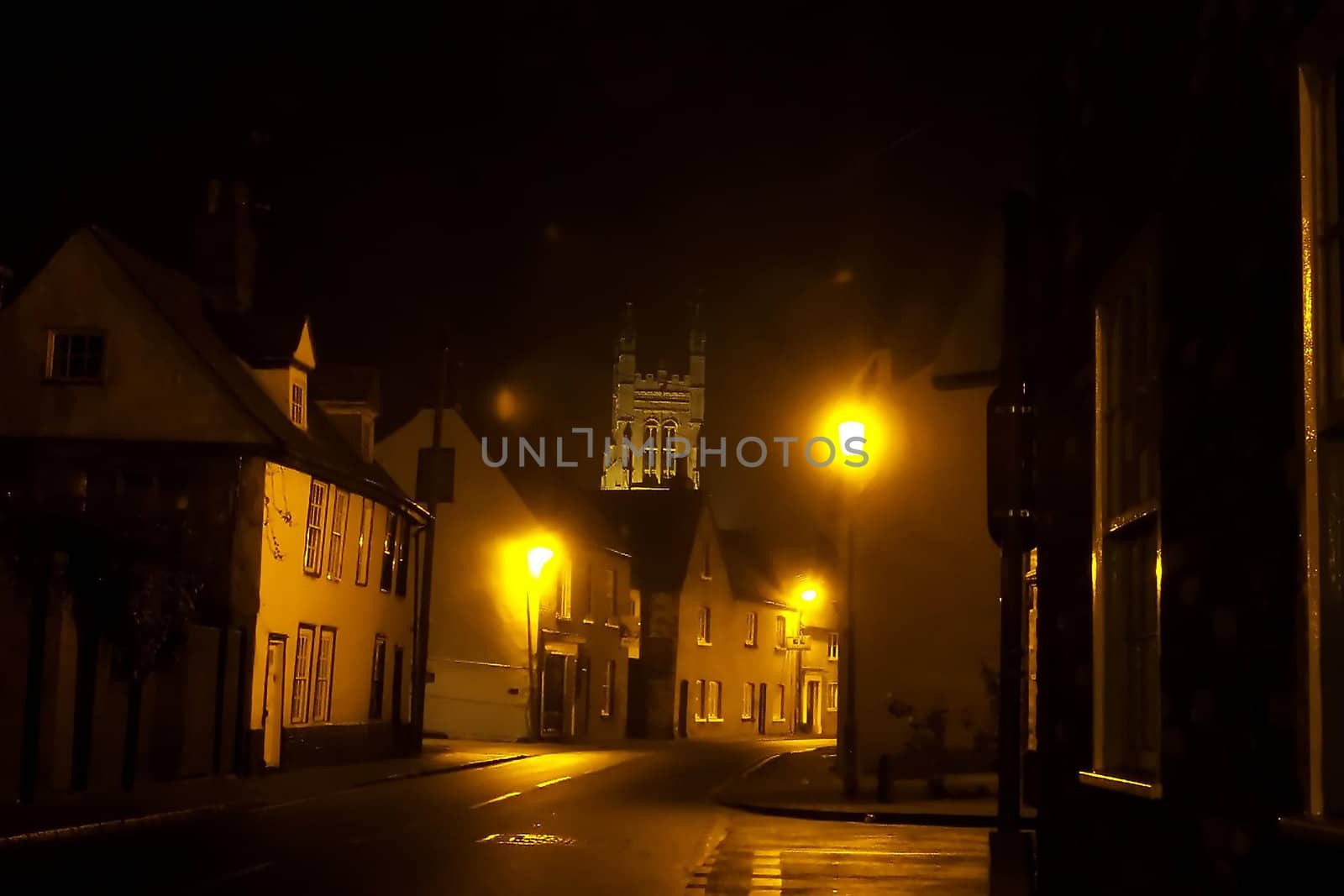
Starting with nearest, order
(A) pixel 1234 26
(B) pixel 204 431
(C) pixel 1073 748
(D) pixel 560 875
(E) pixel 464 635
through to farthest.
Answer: (A) pixel 1234 26, (C) pixel 1073 748, (D) pixel 560 875, (B) pixel 204 431, (E) pixel 464 635

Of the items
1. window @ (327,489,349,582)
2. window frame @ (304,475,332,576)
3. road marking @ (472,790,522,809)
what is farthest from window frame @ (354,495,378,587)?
road marking @ (472,790,522,809)

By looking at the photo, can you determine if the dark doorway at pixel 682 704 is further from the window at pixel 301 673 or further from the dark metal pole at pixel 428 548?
the window at pixel 301 673

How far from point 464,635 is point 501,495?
3.91 meters

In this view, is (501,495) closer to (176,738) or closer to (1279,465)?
(176,738)

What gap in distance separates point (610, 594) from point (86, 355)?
26.1 metres

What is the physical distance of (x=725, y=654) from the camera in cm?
6019

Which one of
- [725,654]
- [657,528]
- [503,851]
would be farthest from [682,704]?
[503,851]

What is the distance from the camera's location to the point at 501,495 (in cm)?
4353

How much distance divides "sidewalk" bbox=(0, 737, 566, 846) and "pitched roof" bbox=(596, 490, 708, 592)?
22950 millimetres

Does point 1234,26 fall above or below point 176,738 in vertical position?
above

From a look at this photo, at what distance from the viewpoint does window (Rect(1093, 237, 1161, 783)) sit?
6312 mm

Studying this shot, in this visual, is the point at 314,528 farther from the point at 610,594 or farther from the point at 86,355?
the point at 610,594

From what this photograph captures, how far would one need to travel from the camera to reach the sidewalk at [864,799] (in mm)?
19672

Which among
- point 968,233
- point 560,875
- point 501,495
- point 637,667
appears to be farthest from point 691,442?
point 560,875
